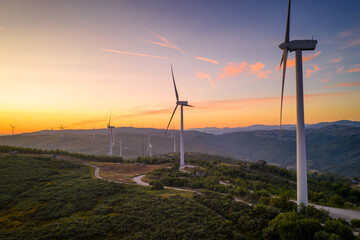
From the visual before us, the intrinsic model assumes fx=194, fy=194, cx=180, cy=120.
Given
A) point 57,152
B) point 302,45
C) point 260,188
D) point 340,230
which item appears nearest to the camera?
point 340,230

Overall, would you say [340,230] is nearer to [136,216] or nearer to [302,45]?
[302,45]

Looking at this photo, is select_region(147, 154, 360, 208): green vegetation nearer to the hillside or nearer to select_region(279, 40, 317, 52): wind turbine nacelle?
the hillside

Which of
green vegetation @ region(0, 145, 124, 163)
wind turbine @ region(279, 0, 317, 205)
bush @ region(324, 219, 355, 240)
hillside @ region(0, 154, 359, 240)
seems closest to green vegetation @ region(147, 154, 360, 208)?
hillside @ region(0, 154, 359, 240)

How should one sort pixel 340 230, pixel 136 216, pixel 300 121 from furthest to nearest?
pixel 136 216
pixel 300 121
pixel 340 230

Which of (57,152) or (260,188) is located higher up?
(57,152)

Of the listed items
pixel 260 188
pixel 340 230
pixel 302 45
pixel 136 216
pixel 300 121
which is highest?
pixel 302 45

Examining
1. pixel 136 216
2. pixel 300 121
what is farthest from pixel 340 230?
pixel 136 216

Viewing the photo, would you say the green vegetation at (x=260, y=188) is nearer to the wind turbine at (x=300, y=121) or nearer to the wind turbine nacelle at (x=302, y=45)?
the wind turbine at (x=300, y=121)

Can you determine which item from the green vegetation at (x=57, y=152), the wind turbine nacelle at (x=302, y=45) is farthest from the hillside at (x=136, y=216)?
the green vegetation at (x=57, y=152)

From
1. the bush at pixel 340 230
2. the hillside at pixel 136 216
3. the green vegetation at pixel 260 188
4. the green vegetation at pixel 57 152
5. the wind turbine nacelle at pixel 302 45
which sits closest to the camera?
the bush at pixel 340 230

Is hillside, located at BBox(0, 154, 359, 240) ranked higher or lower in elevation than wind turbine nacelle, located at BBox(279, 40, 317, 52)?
lower

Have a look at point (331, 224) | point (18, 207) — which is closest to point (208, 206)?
point (331, 224)
